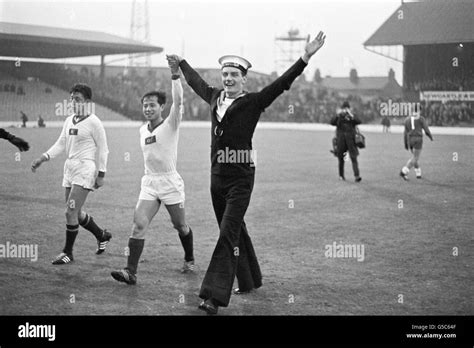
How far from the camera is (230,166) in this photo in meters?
5.23

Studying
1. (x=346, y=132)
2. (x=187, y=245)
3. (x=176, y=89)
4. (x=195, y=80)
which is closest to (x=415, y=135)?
→ (x=346, y=132)

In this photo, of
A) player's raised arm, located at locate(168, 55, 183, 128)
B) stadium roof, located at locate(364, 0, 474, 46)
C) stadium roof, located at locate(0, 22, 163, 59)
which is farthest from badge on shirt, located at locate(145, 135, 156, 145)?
stadium roof, located at locate(0, 22, 163, 59)

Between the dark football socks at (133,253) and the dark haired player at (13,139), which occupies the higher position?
the dark haired player at (13,139)

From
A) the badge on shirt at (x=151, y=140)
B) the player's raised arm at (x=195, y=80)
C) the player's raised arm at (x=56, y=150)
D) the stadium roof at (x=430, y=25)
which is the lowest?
the player's raised arm at (x=56, y=150)

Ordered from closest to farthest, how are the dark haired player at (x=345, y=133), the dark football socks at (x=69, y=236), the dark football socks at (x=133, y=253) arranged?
the dark football socks at (x=133, y=253) < the dark football socks at (x=69, y=236) < the dark haired player at (x=345, y=133)

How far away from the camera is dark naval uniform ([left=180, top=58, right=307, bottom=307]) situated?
16.3 feet

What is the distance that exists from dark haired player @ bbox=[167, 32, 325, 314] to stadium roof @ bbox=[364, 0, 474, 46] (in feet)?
19.0

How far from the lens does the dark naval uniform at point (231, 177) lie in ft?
16.3

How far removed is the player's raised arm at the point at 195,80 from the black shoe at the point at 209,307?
1.88 metres

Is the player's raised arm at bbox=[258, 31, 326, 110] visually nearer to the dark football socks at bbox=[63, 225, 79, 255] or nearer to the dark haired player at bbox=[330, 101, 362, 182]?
the dark football socks at bbox=[63, 225, 79, 255]

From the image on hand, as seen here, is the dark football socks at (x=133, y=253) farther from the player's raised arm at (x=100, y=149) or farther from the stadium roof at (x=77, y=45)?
the stadium roof at (x=77, y=45)

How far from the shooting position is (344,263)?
21.9ft

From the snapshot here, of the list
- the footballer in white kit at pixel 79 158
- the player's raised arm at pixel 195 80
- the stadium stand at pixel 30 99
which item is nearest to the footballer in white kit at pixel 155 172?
the player's raised arm at pixel 195 80
